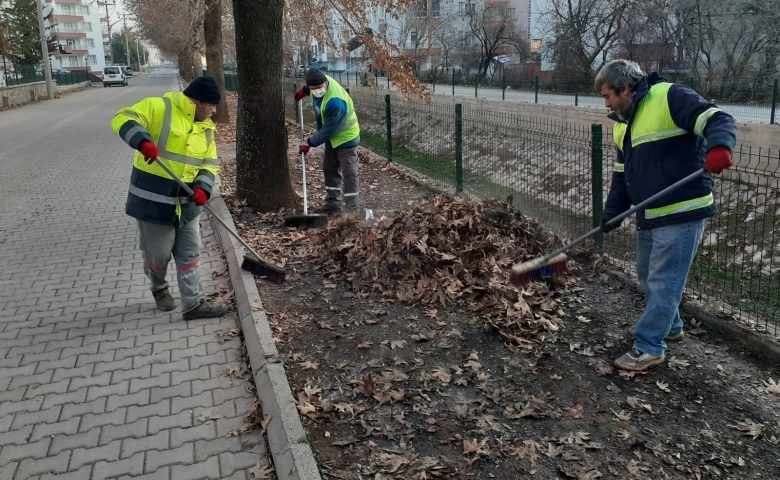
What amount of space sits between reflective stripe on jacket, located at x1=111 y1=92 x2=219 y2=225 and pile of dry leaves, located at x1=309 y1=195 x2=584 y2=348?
5.27 feet

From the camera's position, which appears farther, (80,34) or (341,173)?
(80,34)

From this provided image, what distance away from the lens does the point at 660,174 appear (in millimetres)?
3922

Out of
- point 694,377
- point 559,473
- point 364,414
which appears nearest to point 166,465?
point 364,414

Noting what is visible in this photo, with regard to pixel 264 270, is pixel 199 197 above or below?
above

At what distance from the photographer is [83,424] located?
12.4 ft

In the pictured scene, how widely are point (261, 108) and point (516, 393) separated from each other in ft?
17.8

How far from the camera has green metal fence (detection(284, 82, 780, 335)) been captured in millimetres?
5551

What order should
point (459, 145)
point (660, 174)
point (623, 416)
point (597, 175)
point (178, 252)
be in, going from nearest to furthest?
point (623, 416)
point (660, 174)
point (178, 252)
point (597, 175)
point (459, 145)

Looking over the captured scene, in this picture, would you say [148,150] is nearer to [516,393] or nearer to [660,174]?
[516,393]

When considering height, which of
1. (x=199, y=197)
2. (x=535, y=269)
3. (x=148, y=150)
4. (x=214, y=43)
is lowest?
(x=535, y=269)

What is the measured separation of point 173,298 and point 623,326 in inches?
143

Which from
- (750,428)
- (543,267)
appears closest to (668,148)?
(543,267)

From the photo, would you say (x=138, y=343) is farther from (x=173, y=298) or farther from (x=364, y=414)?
(x=364, y=414)

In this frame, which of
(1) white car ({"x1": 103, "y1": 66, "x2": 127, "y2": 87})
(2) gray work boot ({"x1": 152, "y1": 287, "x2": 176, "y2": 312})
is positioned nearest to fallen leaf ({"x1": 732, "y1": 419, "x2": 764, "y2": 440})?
(2) gray work boot ({"x1": 152, "y1": 287, "x2": 176, "y2": 312})
